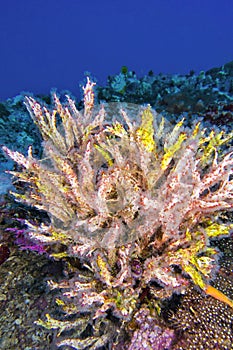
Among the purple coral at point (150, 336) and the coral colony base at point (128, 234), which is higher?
the coral colony base at point (128, 234)

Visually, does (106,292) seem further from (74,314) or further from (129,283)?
(74,314)

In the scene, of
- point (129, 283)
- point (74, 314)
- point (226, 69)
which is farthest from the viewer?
point (226, 69)

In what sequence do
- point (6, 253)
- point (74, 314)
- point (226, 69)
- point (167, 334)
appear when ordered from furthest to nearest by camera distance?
point (226, 69), point (6, 253), point (74, 314), point (167, 334)

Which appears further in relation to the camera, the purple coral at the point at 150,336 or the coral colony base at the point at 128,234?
the coral colony base at the point at 128,234

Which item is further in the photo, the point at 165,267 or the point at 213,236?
the point at 213,236

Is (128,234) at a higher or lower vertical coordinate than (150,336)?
higher

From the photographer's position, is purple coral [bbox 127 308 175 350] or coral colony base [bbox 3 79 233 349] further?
coral colony base [bbox 3 79 233 349]

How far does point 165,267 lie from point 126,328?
1.69 ft

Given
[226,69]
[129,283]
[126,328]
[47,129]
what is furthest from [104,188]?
[226,69]

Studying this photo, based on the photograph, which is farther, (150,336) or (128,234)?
(128,234)

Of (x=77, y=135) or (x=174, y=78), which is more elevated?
(x=174, y=78)

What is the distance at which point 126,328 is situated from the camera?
85.7 inches

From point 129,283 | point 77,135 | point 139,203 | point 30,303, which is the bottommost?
point 30,303

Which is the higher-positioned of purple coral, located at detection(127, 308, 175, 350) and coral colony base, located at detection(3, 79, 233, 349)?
coral colony base, located at detection(3, 79, 233, 349)
